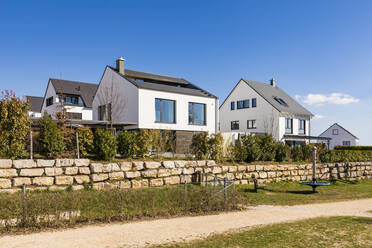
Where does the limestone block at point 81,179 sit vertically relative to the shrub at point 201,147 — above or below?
below

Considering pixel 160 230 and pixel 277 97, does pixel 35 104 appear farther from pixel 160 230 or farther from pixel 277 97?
pixel 160 230

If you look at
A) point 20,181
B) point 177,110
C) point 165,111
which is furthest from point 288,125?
point 20,181

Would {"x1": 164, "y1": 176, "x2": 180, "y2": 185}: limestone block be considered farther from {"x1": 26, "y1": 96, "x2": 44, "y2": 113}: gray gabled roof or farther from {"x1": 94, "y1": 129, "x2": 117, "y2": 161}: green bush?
{"x1": 26, "y1": 96, "x2": 44, "y2": 113}: gray gabled roof

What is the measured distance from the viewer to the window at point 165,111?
28.3 m

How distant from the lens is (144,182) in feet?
46.4

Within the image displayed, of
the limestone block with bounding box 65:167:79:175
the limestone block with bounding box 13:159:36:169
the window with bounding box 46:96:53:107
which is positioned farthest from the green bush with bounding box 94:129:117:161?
the window with bounding box 46:96:53:107

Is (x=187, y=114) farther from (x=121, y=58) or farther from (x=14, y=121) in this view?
(x=14, y=121)

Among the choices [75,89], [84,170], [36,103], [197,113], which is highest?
[75,89]

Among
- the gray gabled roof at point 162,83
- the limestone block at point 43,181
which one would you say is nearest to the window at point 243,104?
the gray gabled roof at point 162,83

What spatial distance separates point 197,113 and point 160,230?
22.8 m

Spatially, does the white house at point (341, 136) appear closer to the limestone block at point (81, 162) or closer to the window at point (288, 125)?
the window at point (288, 125)

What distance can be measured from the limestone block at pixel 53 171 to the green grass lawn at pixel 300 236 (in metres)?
7.14

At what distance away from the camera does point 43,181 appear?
1201 centimetres

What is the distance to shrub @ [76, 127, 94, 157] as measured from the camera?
14352mm
